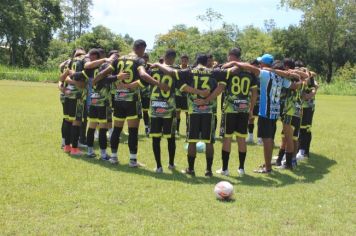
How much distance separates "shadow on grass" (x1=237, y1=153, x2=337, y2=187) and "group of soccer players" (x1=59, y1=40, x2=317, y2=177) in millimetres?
279

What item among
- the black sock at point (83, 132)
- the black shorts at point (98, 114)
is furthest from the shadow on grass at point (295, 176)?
the black sock at point (83, 132)

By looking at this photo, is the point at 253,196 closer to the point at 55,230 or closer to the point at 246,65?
the point at 246,65

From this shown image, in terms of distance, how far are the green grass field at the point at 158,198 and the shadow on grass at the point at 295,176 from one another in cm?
2

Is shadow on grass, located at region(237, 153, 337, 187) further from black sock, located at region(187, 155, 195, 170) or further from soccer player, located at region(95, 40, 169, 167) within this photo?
soccer player, located at region(95, 40, 169, 167)

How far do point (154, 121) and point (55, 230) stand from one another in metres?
3.88

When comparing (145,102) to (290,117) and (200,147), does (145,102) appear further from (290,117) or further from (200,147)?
(290,117)

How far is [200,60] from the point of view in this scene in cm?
884

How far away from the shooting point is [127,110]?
9.53 m

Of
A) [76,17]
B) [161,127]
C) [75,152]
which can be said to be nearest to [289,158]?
[161,127]

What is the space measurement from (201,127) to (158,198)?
2.14 meters

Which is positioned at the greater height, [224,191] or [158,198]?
[224,191]

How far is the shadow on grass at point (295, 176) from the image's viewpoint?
891 cm

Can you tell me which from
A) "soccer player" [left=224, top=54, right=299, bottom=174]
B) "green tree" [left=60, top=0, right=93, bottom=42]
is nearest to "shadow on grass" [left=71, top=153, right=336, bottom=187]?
"soccer player" [left=224, top=54, right=299, bottom=174]

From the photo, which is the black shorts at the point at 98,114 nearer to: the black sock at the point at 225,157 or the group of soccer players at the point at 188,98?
the group of soccer players at the point at 188,98
